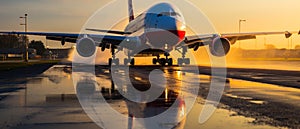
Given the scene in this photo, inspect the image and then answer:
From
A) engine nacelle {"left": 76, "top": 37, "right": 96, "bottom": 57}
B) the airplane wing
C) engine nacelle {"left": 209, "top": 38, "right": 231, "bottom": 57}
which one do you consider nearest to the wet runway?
engine nacelle {"left": 76, "top": 37, "right": 96, "bottom": 57}

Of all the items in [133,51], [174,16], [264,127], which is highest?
[174,16]

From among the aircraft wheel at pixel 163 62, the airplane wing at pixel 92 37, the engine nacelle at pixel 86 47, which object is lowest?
the aircraft wheel at pixel 163 62

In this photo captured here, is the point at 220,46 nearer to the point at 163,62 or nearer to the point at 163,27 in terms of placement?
the point at 163,62

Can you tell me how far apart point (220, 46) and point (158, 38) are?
7.20 metres

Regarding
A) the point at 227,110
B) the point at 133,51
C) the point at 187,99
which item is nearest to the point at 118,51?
the point at 133,51

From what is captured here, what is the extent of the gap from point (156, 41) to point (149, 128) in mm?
25519

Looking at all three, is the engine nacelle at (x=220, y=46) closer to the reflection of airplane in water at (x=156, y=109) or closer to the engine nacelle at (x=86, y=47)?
the engine nacelle at (x=86, y=47)

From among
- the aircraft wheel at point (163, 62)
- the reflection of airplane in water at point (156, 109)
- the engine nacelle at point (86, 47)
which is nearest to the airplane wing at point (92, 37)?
the engine nacelle at point (86, 47)

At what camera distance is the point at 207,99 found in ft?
44.2

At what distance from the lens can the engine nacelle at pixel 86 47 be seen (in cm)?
3734

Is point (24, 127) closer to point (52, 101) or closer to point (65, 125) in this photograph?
point (65, 125)

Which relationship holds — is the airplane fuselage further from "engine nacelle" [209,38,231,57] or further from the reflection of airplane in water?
the reflection of airplane in water

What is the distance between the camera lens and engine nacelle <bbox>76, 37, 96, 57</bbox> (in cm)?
3734

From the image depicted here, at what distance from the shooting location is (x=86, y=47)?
37.3m
